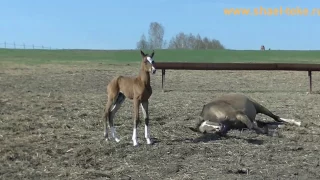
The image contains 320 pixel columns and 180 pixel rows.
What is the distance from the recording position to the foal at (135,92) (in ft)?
24.2

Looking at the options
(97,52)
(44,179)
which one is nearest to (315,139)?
(44,179)

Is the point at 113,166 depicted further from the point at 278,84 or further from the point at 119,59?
the point at 119,59

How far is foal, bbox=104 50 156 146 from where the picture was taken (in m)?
7.38

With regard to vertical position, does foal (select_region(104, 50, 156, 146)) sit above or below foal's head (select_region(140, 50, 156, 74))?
below

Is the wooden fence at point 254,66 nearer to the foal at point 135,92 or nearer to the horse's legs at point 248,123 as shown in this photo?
the horse's legs at point 248,123

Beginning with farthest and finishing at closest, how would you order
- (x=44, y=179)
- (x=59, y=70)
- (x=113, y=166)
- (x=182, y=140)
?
(x=59, y=70)
(x=182, y=140)
(x=113, y=166)
(x=44, y=179)

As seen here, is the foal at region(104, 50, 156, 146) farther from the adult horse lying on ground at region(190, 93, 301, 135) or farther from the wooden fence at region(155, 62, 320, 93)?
the wooden fence at region(155, 62, 320, 93)

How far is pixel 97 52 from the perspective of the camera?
41.8 meters

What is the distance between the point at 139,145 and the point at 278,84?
560 inches

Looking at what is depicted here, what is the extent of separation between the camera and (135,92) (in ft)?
24.3

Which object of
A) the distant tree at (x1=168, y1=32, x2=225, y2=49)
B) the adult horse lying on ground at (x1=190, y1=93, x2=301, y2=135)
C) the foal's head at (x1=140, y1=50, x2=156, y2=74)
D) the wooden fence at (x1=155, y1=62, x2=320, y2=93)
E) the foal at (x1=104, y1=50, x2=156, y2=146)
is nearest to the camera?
the foal's head at (x1=140, y1=50, x2=156, y2=74)

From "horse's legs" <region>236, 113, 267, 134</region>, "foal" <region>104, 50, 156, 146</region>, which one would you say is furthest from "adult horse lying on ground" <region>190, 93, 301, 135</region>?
"foal" <region>104, 50, 156, 146</region>

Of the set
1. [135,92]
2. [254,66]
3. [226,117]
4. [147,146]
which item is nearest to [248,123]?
[226,117]

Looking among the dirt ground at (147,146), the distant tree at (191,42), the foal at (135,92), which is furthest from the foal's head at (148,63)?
the distant tree at (191,42)
